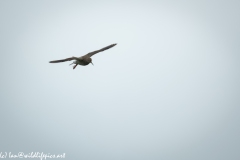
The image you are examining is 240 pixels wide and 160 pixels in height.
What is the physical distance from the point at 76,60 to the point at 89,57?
54.4 inches

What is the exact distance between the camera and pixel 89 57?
47531mm

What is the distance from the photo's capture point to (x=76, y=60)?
46.8 m
